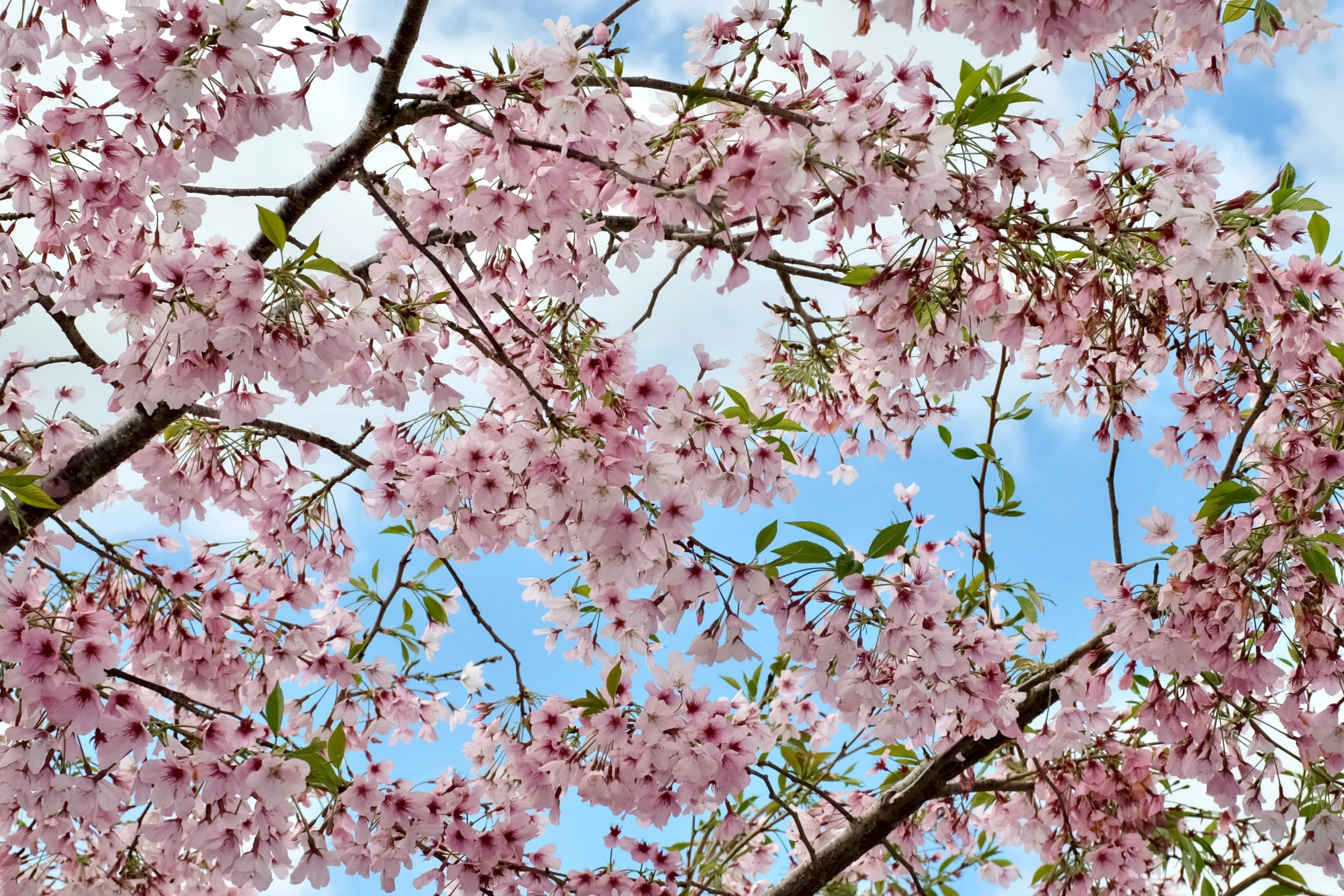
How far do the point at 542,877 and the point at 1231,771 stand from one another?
2007 mm

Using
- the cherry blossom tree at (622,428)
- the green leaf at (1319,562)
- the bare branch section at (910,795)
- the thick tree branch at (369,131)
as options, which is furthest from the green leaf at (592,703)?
the green leaf at (1319,562)

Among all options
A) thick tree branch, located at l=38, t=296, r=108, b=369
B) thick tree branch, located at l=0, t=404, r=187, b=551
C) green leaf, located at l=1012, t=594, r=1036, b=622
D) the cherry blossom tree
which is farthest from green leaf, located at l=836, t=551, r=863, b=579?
thick tree branch, located at l=38, t=296, r=108, b=369

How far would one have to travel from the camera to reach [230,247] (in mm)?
2662

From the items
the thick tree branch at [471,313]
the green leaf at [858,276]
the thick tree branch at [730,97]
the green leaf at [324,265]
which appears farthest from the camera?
the green leaf at [858,276]

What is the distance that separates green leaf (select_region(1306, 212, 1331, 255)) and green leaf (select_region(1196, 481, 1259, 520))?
0.73 m

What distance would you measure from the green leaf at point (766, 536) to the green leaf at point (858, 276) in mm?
590

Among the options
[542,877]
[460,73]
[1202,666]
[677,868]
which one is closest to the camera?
[460,73]

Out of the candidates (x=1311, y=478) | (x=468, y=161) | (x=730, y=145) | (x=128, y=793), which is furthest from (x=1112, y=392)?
(x=128, y=793)

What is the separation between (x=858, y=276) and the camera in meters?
2.34

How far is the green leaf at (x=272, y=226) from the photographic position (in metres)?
2.01

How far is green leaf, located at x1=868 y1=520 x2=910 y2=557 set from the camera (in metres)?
2.29

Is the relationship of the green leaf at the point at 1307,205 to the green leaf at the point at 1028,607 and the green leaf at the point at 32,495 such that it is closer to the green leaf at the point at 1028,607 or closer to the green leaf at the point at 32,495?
the green leaf at the point at 1028,607

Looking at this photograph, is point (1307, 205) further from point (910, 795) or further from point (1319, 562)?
point (910, 795)

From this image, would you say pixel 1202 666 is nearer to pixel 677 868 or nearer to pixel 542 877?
pixel 677 868
